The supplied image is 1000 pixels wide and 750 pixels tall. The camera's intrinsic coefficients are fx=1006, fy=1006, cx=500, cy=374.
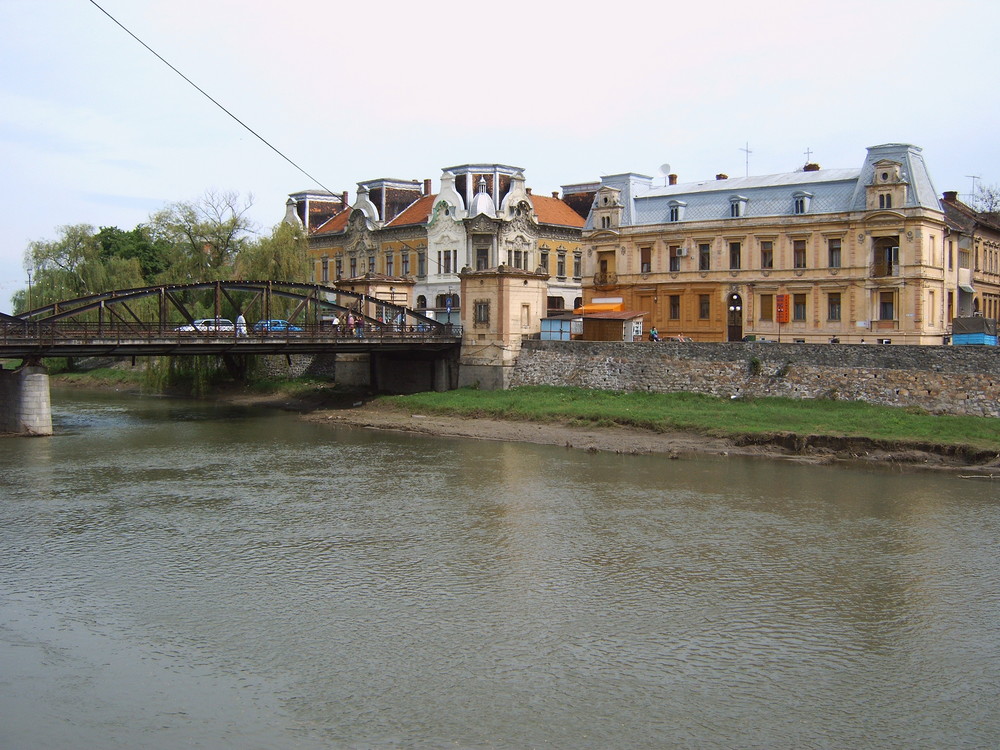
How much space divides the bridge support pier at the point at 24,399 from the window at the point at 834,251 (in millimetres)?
34374

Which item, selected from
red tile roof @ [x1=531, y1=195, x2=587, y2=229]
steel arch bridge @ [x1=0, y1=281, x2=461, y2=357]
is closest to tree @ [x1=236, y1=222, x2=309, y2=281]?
steel arch bridge @ [x1=0, y1=281, x2=461, y2=357]

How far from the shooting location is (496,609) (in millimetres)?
17797

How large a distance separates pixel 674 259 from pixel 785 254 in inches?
235

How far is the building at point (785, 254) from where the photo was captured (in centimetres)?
4550

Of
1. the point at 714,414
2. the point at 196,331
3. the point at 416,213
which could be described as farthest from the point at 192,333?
the point at 416,213

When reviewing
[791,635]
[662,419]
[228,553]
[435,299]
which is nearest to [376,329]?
[435,299]

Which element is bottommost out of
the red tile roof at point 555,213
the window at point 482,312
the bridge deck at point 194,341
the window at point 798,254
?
the bridge deck at point 194,341

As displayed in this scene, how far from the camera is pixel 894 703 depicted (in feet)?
46.9

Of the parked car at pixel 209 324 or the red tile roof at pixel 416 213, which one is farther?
the red tile roof at pixel 416 213

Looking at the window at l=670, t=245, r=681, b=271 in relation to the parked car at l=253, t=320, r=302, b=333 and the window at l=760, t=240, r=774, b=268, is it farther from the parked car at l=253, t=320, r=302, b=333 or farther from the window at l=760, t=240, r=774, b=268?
the parked car at l=253, t=320, r=302, b=333

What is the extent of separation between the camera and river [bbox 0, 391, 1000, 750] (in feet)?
44.6

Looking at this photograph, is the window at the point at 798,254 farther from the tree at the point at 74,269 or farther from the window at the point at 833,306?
the tree at the point at 74,269

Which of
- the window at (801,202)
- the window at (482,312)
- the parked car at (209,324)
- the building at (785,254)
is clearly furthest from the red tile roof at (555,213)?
the parked car at (209,324)

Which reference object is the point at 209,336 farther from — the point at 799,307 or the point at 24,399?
the point at 799,307
